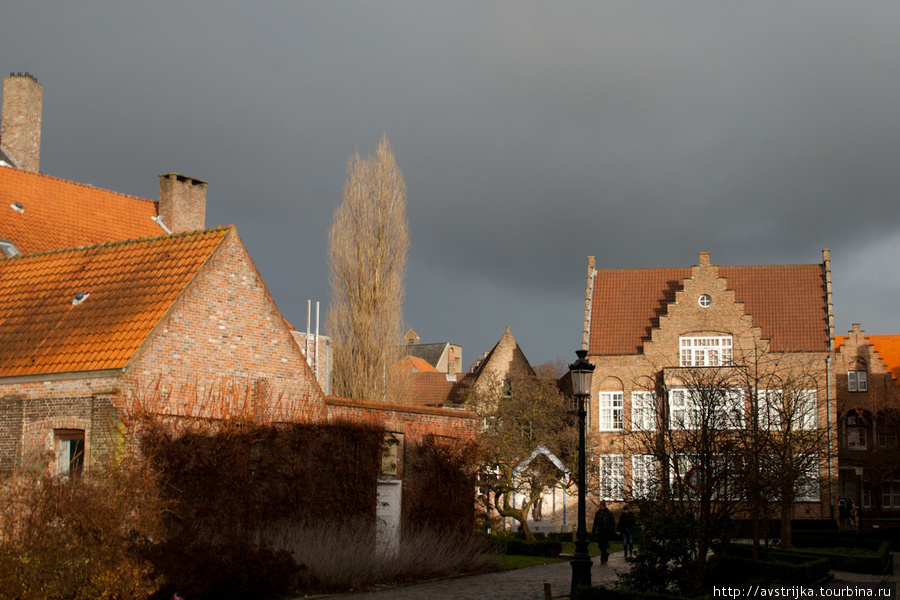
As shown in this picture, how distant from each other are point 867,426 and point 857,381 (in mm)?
3080

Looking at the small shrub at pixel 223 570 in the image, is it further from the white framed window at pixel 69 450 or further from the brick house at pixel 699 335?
the brick house at pixel 699 335

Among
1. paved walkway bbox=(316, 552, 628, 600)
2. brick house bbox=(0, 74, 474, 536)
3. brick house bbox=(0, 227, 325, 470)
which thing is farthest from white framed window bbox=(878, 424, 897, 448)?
brick house bbox=(0, 227, 325, 470)

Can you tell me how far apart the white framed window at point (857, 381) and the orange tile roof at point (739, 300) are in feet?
48.7

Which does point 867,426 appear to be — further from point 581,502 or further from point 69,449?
point 69,449

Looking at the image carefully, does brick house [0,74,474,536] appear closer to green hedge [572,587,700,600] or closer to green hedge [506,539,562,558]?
green hedge [506,539,562,558]

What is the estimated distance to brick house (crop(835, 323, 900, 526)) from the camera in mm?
53094

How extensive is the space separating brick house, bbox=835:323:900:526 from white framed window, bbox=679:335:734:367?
1231 cm

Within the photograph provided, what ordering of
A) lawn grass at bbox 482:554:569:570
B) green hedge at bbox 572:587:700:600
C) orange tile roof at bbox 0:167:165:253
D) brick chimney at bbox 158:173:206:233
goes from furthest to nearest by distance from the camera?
brick chimney at bbox 158:173:206:233, orange tile roof at bbox 0:167:165:253, lawn grass at bbox 482:554:569:570, green hedge at bbox 572:587:700:600

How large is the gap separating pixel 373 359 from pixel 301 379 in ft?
52.1

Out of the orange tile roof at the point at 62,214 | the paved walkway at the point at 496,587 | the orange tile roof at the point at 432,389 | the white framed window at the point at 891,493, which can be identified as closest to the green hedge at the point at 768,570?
the paved walkway at the point at 496,587

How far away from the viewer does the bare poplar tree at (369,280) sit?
122 ft

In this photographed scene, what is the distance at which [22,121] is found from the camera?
3975 centimetres

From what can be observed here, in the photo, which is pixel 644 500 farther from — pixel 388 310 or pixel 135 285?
pixel 388 310

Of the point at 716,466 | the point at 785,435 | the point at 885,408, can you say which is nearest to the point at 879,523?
the point at 885,408
